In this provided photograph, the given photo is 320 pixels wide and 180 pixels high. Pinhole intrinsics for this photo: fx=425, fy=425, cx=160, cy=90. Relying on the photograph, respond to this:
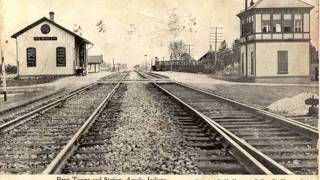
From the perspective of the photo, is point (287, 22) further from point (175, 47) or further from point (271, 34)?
point (175, 47)

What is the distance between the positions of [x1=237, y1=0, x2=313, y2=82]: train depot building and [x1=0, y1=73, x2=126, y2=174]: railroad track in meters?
9.05

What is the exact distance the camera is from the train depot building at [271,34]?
49.6ft

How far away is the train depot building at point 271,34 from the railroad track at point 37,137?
9053mm

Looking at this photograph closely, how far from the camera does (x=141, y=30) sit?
8.11 m

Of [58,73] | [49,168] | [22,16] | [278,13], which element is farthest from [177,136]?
[58,73]

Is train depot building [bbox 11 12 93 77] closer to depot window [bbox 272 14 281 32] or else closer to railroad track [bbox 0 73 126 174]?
depot window [bbox 272 14 281 32]

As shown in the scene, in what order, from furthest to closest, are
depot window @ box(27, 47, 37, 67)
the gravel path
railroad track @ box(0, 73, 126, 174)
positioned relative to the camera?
depot window @ box(27, 47, 37, 67) → railroad track @ box(0, 73, 126, 174) → the gravel path

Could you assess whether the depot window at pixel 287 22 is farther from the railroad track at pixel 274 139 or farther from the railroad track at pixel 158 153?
the railroad track at pixel 158 153

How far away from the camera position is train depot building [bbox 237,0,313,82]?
49.6 feet

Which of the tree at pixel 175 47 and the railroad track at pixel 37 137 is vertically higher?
the tree at pixel 175 47

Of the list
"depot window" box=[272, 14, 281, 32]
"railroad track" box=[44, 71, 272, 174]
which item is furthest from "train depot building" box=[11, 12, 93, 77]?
"railroad track" box=[44, 71, 272, 174]

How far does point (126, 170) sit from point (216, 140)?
4.29 feet

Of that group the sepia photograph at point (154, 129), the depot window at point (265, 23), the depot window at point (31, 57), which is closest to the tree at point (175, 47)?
A: the depot window at point (265, 23)

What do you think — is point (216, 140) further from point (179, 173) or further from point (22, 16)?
point (22, 16)
